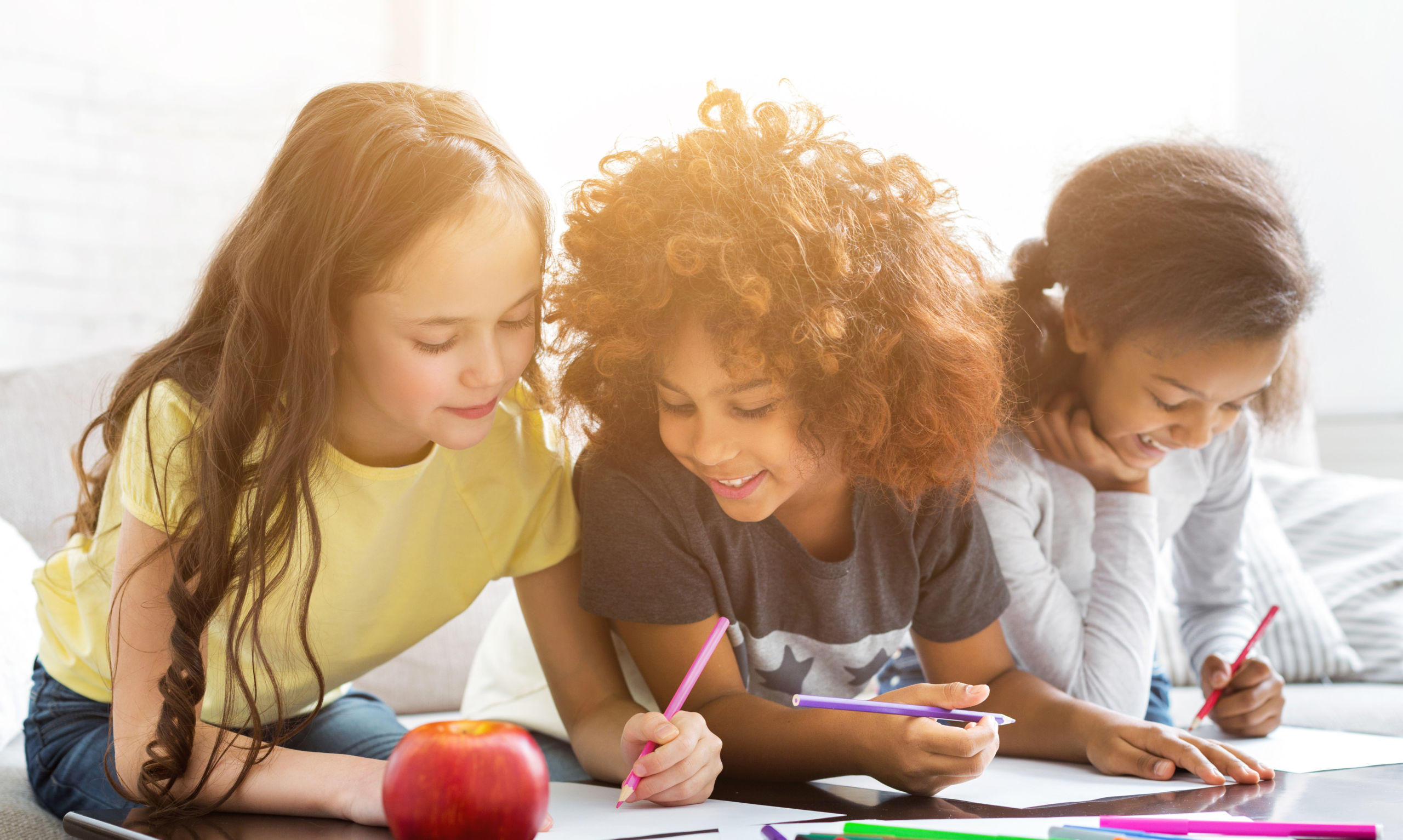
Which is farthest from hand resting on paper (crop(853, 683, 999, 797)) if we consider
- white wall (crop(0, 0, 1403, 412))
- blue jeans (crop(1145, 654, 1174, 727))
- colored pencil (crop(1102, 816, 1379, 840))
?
white wall (crop(0, 0, 1403, 412))

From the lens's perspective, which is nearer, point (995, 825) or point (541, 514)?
point (995, 825)

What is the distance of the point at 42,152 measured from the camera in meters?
2.10

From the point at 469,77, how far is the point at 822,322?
166 cm

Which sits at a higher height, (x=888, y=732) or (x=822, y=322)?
(x=822, y=322)

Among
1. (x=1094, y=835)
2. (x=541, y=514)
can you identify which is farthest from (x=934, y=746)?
(x=541, y=514)

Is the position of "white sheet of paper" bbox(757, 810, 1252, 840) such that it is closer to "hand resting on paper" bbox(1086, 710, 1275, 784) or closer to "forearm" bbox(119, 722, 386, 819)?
"hand resting on paper" bbox(1086, 710, 1275, 784)

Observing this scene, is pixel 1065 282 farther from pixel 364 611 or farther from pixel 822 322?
pixel 364 611

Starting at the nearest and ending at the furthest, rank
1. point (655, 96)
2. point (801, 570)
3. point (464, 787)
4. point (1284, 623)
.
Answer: point (464, 787) → point (801, 570) → point (1284, 623) → point (655, 96)

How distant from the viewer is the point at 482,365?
874mm

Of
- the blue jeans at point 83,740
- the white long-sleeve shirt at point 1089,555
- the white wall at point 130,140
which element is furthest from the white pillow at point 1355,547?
the white wall at point 130,140

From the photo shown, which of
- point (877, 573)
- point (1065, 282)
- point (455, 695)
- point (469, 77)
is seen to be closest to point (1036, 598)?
point (877, 573)

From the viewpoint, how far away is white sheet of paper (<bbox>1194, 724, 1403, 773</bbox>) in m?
0.92

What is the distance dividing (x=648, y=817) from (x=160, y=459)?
18.8 inches

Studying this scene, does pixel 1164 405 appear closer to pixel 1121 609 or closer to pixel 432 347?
pixel 1121 609
